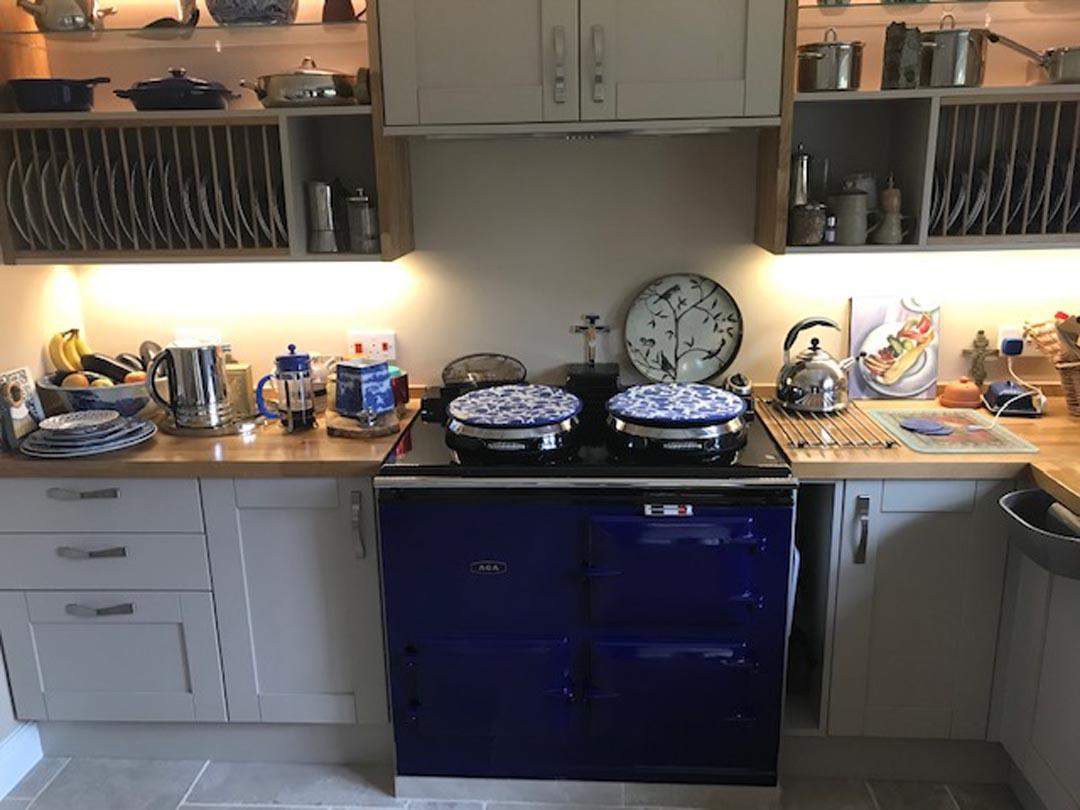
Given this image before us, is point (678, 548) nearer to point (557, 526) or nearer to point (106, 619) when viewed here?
point (557, 526)

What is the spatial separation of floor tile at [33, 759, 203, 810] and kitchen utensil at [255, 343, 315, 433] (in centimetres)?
93

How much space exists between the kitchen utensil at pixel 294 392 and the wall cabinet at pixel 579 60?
0.64 meters

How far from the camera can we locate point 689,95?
215 cm

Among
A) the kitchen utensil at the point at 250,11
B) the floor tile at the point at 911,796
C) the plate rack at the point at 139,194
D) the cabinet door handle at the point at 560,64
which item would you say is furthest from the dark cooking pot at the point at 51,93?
the floor tile at the point at 911,796

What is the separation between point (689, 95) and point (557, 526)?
1.01 meters

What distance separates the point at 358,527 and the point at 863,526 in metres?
1.13

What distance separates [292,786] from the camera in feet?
7.74

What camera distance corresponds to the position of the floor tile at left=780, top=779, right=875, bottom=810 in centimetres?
226

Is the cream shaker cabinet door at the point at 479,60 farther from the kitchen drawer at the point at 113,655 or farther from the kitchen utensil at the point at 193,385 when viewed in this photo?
the kitchen drawer at the point at 113,655

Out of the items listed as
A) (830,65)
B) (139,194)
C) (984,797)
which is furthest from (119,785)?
(830,65)

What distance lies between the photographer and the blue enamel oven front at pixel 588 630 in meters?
2.04

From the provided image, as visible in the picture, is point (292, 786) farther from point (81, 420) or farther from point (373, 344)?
point (373, 344)

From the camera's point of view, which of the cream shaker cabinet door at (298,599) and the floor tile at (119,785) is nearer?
the cream shaker cabinet door at (298,599)

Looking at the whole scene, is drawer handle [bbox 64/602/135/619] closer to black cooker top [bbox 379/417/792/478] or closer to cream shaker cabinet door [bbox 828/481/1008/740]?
black cooker top [bbox 379/417/792/478]
